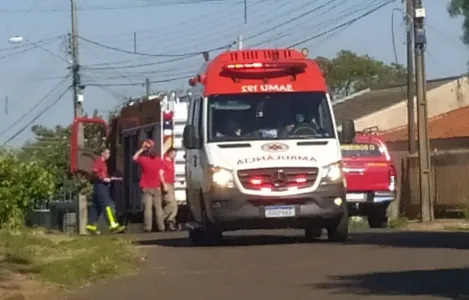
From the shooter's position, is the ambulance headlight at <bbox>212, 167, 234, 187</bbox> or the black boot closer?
the ambulance headlight at <bbox>212, 167, 234, 187</bbox>

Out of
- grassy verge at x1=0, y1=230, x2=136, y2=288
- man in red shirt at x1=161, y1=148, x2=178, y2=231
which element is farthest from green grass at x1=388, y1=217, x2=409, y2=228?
grassy verge at x1=0, y1=230, x2=136, y2=288

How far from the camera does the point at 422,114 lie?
29047 millimetres

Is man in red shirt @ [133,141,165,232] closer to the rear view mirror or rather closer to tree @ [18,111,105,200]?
tree @ [18,111,105,200]

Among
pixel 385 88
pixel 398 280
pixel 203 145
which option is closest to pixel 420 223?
pixel 203 145

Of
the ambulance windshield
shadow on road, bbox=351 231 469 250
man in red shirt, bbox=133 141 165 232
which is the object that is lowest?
shadow on road, bbox=351 231 469 250

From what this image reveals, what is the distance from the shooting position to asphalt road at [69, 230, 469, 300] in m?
11.2

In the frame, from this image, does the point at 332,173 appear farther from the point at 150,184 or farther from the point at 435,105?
the point at 435,105

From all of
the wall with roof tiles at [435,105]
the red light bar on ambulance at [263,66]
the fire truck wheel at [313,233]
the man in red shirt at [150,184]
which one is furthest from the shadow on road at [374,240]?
the wall with roof tiles at [435,105]

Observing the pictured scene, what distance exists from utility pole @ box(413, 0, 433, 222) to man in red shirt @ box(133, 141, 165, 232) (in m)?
6.75

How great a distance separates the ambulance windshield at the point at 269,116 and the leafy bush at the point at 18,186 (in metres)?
4.26

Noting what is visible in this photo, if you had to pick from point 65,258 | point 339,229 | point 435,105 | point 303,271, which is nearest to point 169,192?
point 339,229

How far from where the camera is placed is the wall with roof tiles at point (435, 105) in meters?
54.4

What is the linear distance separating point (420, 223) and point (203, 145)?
448 inches

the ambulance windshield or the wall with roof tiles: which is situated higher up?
the wall with roof tiles
